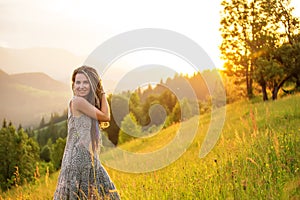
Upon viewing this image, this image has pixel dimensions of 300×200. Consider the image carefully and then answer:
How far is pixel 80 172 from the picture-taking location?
4.43 m

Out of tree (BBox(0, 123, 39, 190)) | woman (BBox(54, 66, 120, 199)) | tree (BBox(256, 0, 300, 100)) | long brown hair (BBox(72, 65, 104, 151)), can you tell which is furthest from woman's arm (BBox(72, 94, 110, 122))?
tree (BBox(0, 123, 39, 190))

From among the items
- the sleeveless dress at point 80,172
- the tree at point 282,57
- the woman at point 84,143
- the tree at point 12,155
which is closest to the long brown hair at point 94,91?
the woman at point 84,143

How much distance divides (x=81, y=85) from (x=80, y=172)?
1096mm

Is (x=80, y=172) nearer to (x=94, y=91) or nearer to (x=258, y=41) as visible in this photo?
(x=94, y=91)

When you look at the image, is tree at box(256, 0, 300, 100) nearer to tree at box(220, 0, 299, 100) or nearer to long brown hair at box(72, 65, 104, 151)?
tree at box(220, 0, 299, 100)

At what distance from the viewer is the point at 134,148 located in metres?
18.5

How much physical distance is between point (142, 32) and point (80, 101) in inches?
181

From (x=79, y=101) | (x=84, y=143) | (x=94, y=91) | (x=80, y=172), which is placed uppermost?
(x=94, y=91)

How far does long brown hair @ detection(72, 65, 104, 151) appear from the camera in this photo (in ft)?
15.2

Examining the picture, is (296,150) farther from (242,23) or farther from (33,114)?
(33,114)

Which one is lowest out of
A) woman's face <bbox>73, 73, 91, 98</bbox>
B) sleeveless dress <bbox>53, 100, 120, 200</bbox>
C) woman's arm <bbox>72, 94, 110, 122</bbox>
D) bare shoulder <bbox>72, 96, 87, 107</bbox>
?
sleeveless dress <bbox>53, 100, 120, 200</bbox>

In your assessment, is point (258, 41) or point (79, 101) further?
point (258, 41)

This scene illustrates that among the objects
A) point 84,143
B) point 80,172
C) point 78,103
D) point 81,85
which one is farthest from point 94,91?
point 80,172

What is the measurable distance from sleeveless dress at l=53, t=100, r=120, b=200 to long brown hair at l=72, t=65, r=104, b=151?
14 cm
